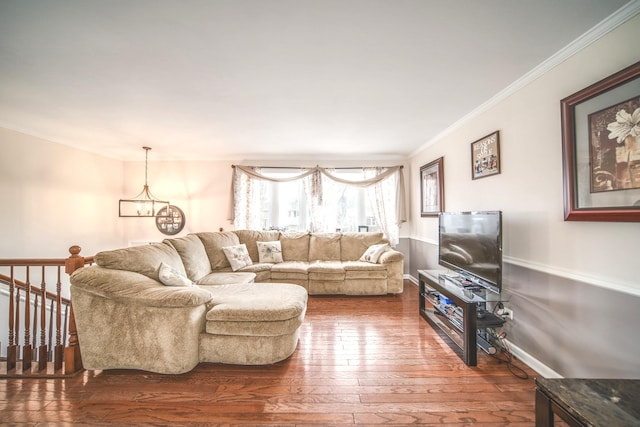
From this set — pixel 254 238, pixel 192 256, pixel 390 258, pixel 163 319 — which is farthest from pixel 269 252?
Result: pixel 163 319

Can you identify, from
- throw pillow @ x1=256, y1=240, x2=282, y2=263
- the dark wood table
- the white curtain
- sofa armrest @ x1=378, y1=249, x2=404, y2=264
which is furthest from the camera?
the white curtain

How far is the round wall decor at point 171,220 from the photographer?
16.8ft

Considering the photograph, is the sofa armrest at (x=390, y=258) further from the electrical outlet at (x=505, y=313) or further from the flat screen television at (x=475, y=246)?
the electrical outlet at (x=505, y=313)

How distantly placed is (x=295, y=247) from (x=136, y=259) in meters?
2.68

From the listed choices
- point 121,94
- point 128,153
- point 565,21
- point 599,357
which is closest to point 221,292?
point 121,94

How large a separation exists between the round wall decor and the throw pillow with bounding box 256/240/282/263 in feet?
6.16

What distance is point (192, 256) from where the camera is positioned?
3270 millimetres

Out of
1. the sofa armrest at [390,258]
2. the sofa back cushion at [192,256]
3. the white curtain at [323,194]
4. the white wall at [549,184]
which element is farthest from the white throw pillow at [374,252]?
the sofa back cushion at [192,256]

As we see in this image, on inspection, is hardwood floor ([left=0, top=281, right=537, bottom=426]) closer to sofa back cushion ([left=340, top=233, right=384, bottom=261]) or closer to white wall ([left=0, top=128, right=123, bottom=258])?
sofa back cushion ([left=340, top=233, right=384, bottom=261])

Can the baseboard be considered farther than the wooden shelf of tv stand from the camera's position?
No

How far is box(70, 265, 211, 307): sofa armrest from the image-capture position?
6.38ft

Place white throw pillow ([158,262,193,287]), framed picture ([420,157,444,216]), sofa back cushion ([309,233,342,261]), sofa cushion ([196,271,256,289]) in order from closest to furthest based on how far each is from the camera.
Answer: white throw pillow ([158,262,193,287]) → sofa cushion ([196,271,256,289]) → framed picture ([420,157,444,216]) → sofa back cushion ([309,233,342,261])

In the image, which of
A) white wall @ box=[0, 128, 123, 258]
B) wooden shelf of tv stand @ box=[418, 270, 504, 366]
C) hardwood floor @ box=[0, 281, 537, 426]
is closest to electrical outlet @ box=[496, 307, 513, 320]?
wooden shelf of tv stand @ box=[418, 270, 504, 366]

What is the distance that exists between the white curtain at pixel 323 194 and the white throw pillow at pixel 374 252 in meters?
0.72
